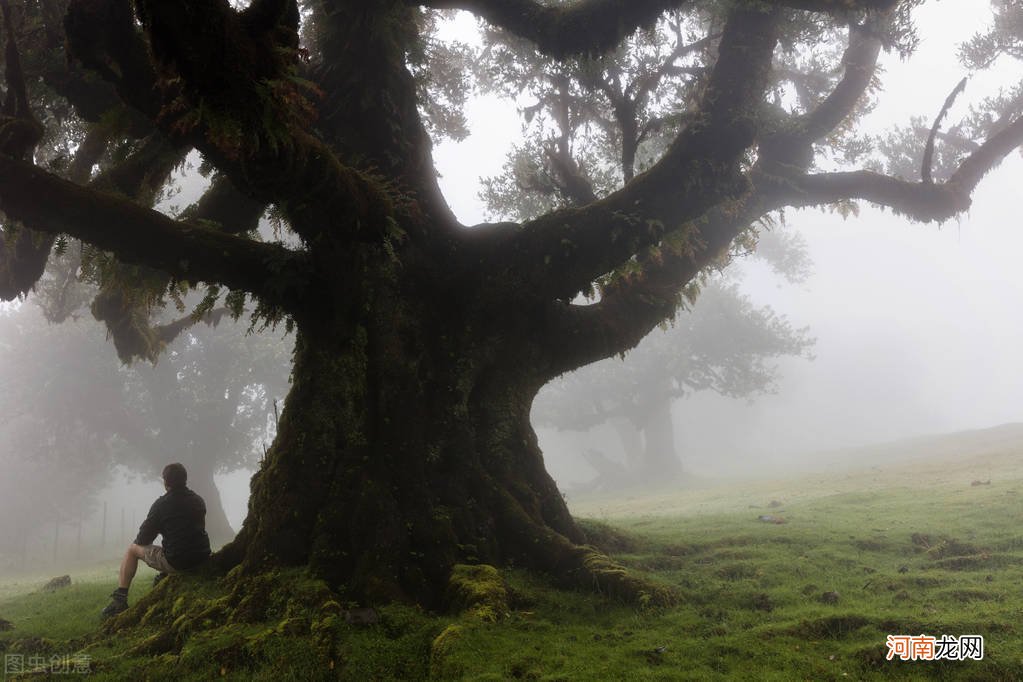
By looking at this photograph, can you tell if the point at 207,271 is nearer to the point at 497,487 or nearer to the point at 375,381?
the point at 375,381

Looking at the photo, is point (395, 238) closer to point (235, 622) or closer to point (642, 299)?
point (235, 622)

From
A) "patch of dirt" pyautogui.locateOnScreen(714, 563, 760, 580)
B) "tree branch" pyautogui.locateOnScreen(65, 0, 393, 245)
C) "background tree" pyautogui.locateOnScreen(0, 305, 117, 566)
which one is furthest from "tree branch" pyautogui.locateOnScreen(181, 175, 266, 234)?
"background tree" pyautogui.locateOnScreen(0, 305, 117, 566)

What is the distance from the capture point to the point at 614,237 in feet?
30.7

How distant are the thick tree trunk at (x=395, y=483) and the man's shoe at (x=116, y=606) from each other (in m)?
1.70

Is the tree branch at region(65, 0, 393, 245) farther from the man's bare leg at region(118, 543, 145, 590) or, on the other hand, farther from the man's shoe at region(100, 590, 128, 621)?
the man's shoe at region(100, 590, 128, 621)

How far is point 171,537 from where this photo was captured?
802 centimetres

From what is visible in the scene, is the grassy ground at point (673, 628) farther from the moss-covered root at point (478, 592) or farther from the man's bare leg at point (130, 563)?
the man's bare leg at point (130, 563)

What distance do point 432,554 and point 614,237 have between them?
5.27 meters

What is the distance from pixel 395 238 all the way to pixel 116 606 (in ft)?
20.2

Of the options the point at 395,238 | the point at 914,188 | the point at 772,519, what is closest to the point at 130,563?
the point at 395,238

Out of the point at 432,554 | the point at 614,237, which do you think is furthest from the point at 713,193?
the point at 432,554

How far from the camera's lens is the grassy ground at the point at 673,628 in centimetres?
518

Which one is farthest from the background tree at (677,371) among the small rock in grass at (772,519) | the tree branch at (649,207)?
the tree branch at (649,207)

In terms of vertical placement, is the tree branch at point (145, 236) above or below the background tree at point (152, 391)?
below
